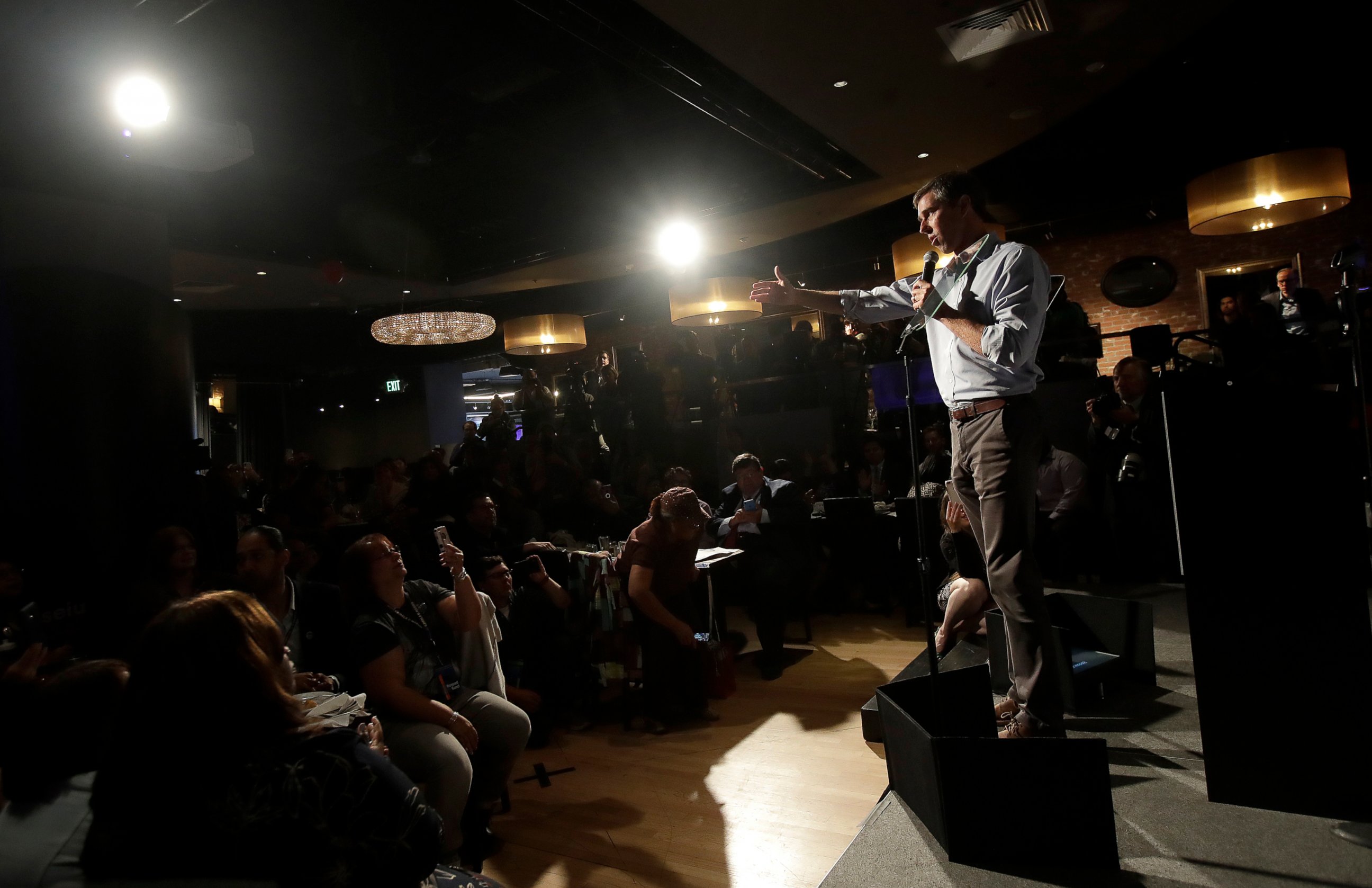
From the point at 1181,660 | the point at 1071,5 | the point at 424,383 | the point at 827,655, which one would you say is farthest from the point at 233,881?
the point at 424,383

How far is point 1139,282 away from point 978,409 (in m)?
8.67

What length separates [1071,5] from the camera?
14.6ft

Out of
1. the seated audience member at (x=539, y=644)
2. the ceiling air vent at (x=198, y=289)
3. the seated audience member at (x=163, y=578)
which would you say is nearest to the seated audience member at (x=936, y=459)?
the seated audience member at (x=539, y=644)

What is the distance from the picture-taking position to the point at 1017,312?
2023 mm

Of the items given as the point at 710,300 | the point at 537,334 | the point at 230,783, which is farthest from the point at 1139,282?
the point at 230,783

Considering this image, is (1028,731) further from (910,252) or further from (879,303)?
(910,252)

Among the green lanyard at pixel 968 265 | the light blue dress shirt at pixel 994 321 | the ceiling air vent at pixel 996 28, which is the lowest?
the light blue dress shirt at pixel 994 321

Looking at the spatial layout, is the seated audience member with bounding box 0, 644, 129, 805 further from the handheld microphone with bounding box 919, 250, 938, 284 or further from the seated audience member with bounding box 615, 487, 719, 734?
the seated audience member with bounding box 615, 487, 719, 734

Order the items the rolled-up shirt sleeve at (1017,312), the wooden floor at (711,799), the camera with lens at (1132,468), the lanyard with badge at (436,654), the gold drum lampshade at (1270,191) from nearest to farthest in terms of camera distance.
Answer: the rolled-up shirt sleeve at (1017,312), the wooden floor at (711,799), the lanyard with badge at (436,654), the gold drum lampshade at (1270,191), the camera with lens at (1132,468)

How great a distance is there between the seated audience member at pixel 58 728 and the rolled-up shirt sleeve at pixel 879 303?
1.99 metres

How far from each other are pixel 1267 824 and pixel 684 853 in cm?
167

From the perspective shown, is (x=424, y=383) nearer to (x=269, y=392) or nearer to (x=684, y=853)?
(x=269, y=392)

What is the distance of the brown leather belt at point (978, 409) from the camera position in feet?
6.88

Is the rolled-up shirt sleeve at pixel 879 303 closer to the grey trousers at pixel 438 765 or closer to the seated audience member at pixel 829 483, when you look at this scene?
the grey trousers at pixel 438 765
